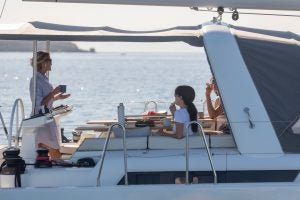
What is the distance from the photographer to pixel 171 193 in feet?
30.6

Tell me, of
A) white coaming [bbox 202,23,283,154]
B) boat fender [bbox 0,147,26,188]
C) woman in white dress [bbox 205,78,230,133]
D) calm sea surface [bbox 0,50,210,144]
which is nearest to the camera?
boat fender [bbox 0,147,26,188]

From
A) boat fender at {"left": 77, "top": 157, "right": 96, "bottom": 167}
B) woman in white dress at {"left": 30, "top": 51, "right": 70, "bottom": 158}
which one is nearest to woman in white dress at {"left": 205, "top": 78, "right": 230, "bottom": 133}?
boat fender at {"left": 77, "top": 157, "right": 96, "bottom": 167}

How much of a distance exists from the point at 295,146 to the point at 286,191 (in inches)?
24.0

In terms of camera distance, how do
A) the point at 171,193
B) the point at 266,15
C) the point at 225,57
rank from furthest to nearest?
the point at 266,15, the point at 225,57, the point at 171,193

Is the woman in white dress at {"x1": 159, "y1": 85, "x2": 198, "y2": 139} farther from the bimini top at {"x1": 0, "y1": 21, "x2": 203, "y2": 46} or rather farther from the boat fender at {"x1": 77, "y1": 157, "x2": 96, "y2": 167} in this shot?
the boat fender at {"x1": 77, "y1": 157, "x2": 96, "y2": 167}

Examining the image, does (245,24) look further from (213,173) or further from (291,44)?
(213,173)

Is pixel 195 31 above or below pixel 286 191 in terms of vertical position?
above

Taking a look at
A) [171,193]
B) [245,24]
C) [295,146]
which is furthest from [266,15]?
[171,193]

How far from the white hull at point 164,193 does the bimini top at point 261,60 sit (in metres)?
0.51

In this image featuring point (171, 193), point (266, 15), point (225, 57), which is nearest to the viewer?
point (171, 193)

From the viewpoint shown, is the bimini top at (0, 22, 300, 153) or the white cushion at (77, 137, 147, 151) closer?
the bimini top at (0, 22, 300, 153)

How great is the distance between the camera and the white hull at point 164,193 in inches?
367

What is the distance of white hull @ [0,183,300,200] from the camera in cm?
933

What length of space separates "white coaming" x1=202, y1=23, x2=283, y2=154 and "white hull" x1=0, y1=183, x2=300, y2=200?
1.60ft
